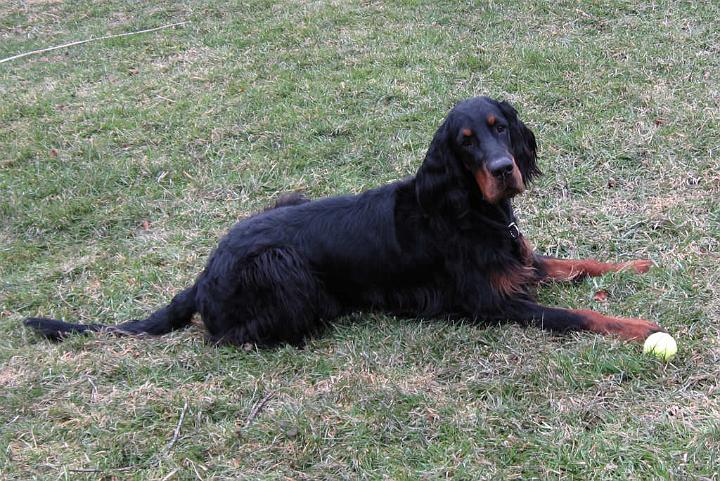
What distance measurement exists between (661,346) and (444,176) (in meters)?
1.28

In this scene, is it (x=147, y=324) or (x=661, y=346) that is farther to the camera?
(x=147, y=324)

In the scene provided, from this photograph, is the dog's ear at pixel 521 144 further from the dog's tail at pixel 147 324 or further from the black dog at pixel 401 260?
the dog's tail at pixel 147 324

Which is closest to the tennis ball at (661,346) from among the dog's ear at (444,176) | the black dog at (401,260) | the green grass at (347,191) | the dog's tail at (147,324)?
the green grass at (347,191)

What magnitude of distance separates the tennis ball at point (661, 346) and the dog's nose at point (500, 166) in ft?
3.25

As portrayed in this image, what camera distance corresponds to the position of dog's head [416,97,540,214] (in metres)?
3.48

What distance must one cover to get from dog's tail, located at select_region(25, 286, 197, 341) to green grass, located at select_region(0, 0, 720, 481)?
82 mm

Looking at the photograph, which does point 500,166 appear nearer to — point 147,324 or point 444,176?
point 444,176

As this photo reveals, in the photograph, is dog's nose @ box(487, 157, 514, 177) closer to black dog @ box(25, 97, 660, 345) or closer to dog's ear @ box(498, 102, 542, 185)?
black dog @ box(25, 97, 660, 345)

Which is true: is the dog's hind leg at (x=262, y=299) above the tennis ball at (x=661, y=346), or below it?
above

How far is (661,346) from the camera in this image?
3166 millimetres

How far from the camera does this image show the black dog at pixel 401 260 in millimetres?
3652

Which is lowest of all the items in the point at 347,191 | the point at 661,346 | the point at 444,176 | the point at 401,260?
the point at 661,346

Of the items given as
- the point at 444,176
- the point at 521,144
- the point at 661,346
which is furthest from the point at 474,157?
the point at 661,346

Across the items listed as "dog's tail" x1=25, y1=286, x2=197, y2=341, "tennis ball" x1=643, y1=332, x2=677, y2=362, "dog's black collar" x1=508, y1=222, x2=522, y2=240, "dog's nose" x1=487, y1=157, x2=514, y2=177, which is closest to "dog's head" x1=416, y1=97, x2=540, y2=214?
"dog's nose" x1=487, y1=157, x2=514, y2=177
